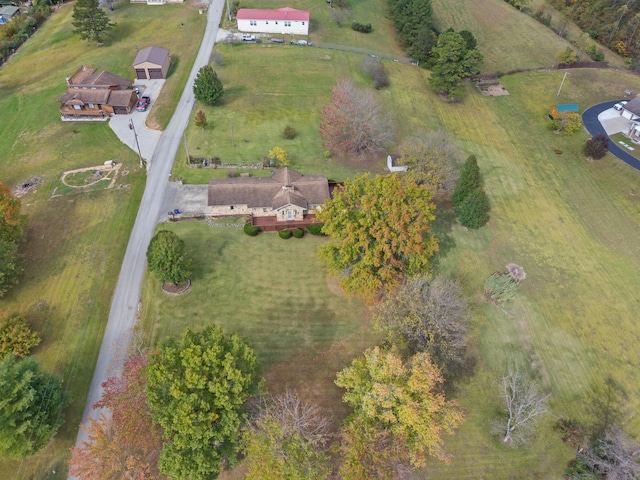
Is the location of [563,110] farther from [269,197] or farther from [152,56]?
[152,56]

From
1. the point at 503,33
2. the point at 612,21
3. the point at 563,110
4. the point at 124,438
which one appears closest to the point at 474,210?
the point at 563,110

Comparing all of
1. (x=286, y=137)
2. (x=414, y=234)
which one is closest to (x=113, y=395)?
(x=414, y=234)

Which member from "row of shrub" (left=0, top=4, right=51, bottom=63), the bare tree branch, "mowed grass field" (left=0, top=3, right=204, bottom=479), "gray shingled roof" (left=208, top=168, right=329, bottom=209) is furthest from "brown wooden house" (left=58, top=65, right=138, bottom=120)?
the bare tree branch

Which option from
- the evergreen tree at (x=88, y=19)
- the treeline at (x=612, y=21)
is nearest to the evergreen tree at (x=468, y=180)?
the evergreen tree at (x=88, y=19)

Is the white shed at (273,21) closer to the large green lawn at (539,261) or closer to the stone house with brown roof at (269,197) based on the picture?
the large green lawn at (539,261)

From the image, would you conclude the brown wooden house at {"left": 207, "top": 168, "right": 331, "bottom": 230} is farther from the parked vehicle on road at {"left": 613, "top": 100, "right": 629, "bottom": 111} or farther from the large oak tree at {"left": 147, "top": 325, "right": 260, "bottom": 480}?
the parked vehicle on road at {"left": 613, "top": 100, "right": 629, "bottom": 111}
